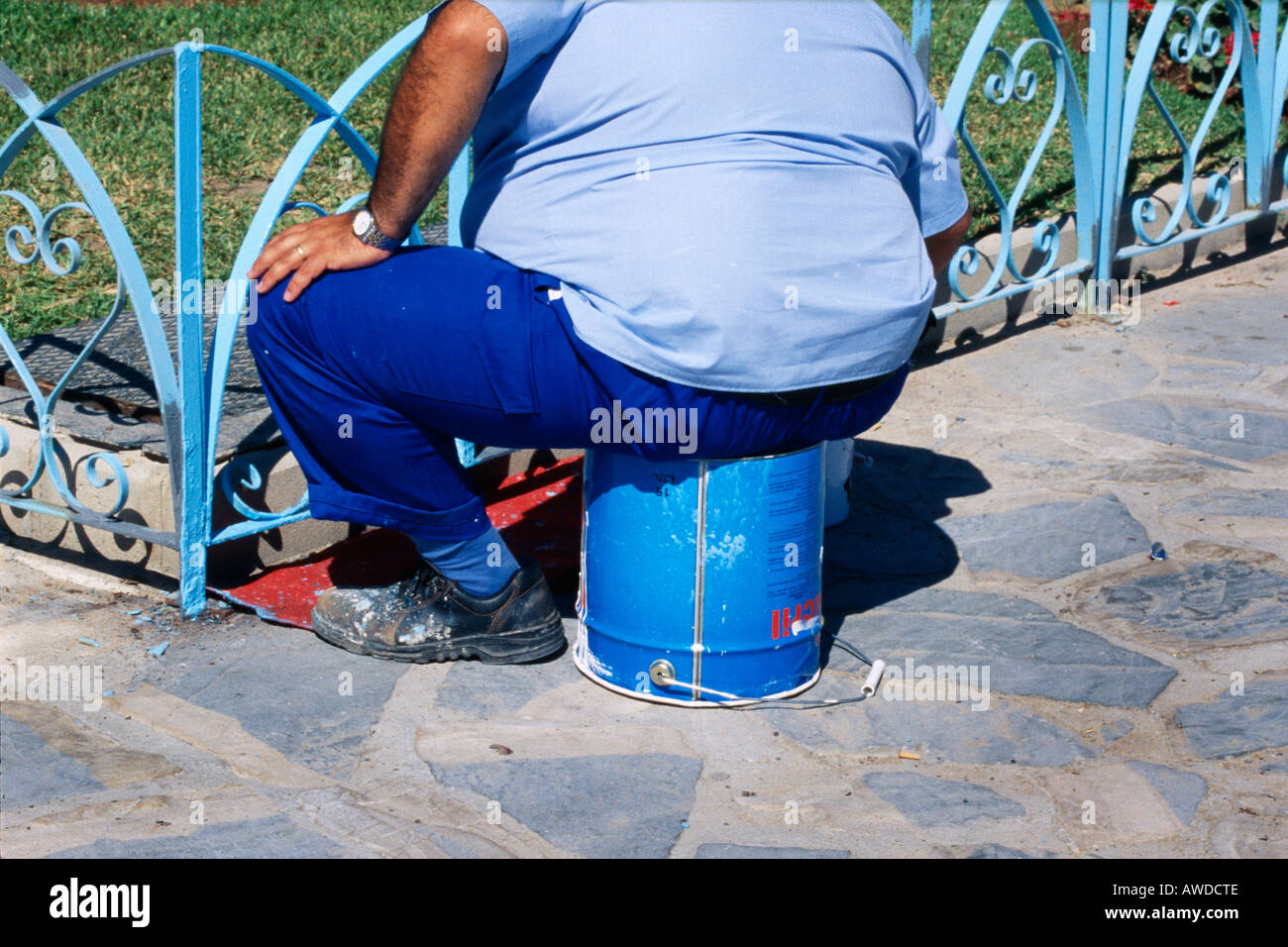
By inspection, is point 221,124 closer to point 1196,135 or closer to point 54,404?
point 54,404

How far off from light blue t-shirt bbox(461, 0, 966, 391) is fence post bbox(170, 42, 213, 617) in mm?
605

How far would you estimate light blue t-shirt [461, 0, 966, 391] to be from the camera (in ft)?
8.07

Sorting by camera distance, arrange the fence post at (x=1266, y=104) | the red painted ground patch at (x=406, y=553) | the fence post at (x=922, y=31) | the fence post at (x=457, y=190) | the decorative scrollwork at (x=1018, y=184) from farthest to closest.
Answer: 1. the fence post at (x=1266, y=104)
2. the decorative scrollwork at (x=1018, y=184)
3. the fence post at (x=922, y=31)
4. the fence post at (x=457, y=190)
5. the red painted ground patch at (x=406, y=553)

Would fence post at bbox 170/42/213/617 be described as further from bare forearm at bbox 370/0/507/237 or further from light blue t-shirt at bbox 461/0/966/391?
light blue t-shirt at bbox 461/0/966/391

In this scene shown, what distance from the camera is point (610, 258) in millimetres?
2516

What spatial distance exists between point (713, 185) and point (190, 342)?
115 cm

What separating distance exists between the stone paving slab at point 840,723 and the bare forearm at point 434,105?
0.95 meters

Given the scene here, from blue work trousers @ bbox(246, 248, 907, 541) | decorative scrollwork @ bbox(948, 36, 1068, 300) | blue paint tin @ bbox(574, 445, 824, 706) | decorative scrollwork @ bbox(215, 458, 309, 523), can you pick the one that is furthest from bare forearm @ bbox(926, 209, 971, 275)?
decorative scrollwork @ bbox(215, 458, 309, 523)

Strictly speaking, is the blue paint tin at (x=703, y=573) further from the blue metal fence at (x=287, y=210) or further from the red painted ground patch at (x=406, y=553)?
the blue metal fence at (x=287, y=210)

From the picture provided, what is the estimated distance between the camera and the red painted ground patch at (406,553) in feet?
10.7
